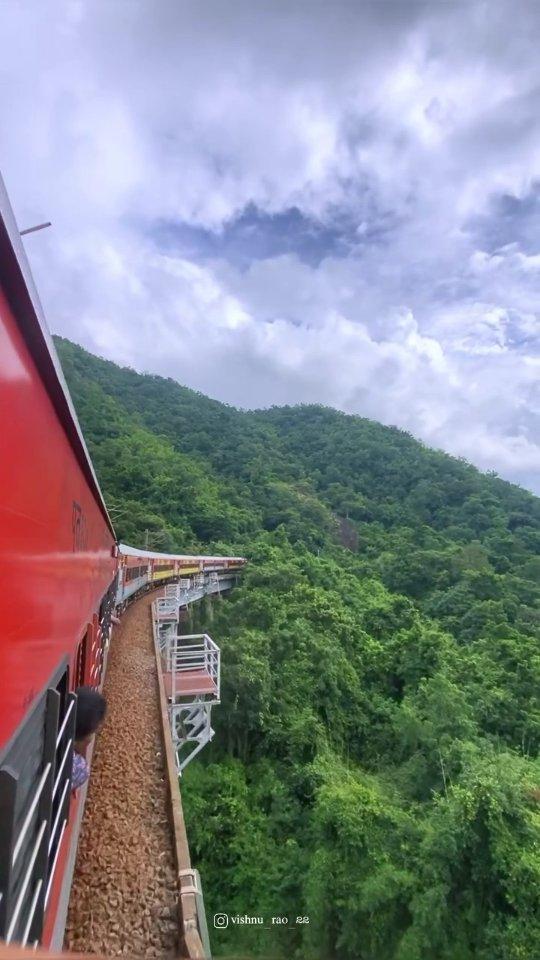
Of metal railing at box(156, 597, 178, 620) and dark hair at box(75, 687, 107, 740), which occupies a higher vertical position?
dark hair at box(75, 687, 107, 740)

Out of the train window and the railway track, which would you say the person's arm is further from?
the railway track

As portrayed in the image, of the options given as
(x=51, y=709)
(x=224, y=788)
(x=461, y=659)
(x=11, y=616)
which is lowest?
(x=224, y=788)

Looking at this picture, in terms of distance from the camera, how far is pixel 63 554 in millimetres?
2678

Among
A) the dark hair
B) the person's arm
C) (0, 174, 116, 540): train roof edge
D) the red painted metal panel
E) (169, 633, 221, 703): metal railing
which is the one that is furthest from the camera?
(169, 633, 221, 703): metal railing

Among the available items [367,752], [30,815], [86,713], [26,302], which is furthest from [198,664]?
[367,752]

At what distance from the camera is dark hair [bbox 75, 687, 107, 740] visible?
3527mm

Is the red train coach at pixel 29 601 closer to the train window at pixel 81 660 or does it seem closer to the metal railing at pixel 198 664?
the train window at pixel 81 660

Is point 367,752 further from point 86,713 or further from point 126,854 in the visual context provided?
point 86,713

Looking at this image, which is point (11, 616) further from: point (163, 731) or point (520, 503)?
point (520, 503)

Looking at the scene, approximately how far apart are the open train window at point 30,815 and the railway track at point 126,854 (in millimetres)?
2090

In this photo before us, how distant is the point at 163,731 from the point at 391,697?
14387 mm

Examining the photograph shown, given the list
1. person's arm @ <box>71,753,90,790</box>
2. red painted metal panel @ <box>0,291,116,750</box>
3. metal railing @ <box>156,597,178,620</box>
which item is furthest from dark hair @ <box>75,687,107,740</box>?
metal railing @ <box>156,597,178,620</box>

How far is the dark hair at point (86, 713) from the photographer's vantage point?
3527 millimetres

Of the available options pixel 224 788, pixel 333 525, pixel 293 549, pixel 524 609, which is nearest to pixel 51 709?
pixel 224 788
